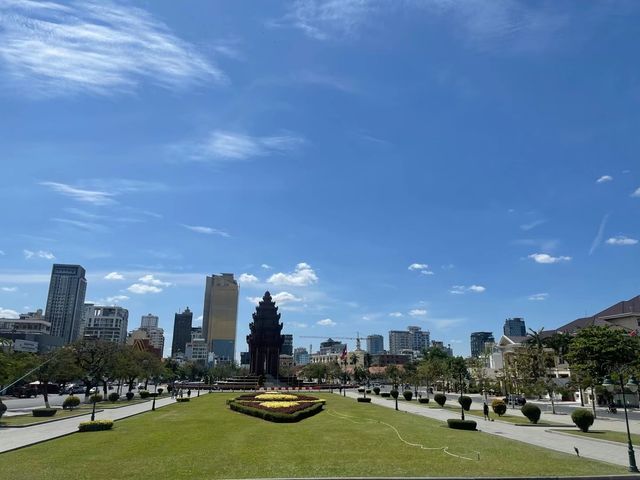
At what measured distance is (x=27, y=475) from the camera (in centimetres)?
1959

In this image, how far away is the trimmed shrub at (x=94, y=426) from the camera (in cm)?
3316

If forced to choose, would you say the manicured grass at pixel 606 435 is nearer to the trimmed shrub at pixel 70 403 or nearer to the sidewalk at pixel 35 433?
the sidewalk at pixel 35 433

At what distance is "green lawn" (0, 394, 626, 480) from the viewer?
814 inches

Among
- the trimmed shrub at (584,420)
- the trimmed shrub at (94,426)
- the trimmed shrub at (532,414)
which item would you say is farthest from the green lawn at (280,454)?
the trimmed shrub at (532,414)

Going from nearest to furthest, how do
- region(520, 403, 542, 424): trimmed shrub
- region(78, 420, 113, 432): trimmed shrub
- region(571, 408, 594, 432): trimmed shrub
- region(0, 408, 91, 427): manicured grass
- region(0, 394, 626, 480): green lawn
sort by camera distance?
1. region(0, 394, 626, 480): green lawn
2. region(78, 420, 113, 432): trimmed shrub
3. region(571, 408, 594, 432): trimmed shrub
4. region(0, 408, 91, 427): manicured grass
5. region(520, 403, 542, 424): trimmed shrub

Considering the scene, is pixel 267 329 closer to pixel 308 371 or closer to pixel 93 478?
pixel 308 371

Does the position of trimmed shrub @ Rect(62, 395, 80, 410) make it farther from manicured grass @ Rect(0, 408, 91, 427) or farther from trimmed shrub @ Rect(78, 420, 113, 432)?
trimmed shrub @ Rect(78, 420, 113, 432)

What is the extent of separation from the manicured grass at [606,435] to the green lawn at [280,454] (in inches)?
293

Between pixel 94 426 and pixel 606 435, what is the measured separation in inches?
1483

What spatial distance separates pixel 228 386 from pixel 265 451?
87.9m

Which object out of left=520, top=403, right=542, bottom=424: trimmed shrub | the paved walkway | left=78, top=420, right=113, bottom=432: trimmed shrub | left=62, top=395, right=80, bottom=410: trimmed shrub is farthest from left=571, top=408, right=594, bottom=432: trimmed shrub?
left=62, top=395, right=80, bottom=410: trimmed shrub

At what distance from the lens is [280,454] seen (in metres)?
24.5

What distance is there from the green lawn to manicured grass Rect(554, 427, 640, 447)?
24.5 ft

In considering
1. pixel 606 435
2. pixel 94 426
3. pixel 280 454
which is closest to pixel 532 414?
pixel 606 435
